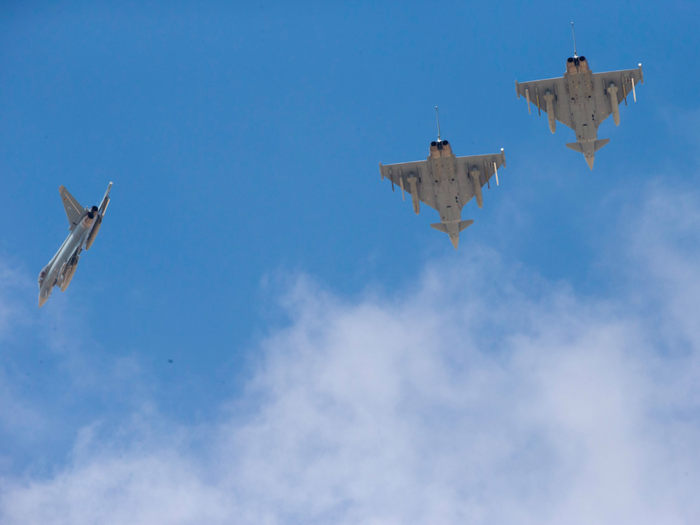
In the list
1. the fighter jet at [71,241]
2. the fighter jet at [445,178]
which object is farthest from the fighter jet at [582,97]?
the fighter jet at [71,241]

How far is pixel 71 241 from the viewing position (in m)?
75.2

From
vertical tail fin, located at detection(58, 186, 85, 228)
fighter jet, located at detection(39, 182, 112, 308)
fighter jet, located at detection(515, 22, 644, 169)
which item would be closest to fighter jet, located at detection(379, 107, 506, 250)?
fighter jet, located at detection(515, 22, 644, 169)

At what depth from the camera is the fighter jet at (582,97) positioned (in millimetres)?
62281

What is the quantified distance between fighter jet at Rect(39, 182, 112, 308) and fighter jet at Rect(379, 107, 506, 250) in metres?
34.8

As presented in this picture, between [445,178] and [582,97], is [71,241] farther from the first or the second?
[582,97]

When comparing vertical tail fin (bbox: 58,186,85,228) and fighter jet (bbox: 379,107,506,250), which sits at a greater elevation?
vertical tail fin (bbox: 58,186,85,228)

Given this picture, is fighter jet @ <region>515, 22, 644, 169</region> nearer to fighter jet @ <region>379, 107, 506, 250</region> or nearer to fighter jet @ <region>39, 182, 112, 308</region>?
fighter jet @ <region>379, 107, 506, 250</region>

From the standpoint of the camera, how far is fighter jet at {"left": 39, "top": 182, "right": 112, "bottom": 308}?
73562mm

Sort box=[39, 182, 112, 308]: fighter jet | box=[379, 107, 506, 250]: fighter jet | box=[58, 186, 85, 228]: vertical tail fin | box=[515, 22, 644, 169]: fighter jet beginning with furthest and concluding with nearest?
box=[58, 186, 85, 228]: vertical tail fin
box=[39, 182, 112, 308]: fighter jet
box=[379, 107, 506, 250]: fighter jet
box=[515, 22, 644, 169]: fighter jet

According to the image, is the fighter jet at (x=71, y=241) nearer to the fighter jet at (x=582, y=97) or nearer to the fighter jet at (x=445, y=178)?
the fighter jet at (x=445, y=178)

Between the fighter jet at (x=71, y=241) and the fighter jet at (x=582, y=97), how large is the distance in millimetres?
50828

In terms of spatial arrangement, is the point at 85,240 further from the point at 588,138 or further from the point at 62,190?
the point at 588,138

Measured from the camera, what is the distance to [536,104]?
66250 mm

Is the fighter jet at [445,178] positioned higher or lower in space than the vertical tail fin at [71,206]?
lower
